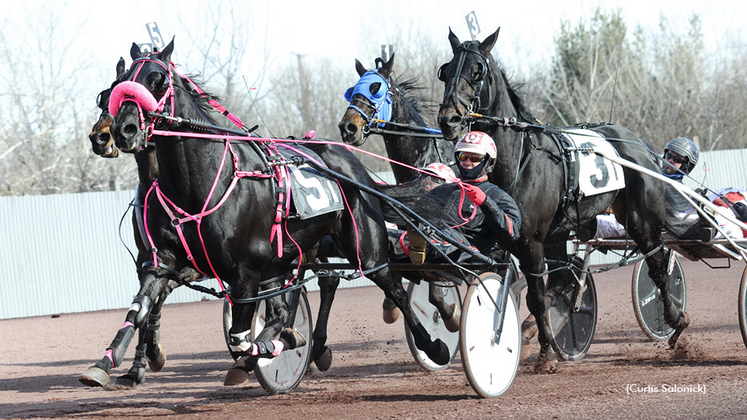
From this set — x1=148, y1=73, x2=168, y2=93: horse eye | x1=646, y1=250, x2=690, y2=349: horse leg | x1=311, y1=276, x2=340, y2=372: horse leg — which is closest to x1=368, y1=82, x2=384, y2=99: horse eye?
x1=311, y1=276, x2=340, y2=372: horse leg

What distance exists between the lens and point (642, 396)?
4.90 metres

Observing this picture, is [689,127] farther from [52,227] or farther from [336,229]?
[336,229]

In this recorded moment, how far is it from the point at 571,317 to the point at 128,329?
382 cm

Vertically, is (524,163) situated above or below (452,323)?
above

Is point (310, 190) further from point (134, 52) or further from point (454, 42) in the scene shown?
point (454, 42)

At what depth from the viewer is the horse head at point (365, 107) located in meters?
6.13

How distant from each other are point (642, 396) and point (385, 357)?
309 cm

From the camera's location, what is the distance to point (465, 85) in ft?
18.1

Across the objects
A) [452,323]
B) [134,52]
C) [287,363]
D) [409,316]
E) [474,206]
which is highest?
[134,52]

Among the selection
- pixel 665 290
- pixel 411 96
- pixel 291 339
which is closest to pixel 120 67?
pixel 291 339

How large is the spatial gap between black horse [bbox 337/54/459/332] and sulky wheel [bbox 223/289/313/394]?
1.02 m

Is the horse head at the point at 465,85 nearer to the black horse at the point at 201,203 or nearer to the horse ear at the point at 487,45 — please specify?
the horse ear at the point at 487,45

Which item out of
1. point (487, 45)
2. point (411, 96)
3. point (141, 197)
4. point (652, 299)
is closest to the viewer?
point (141, 197)

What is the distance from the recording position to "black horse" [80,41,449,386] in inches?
168
